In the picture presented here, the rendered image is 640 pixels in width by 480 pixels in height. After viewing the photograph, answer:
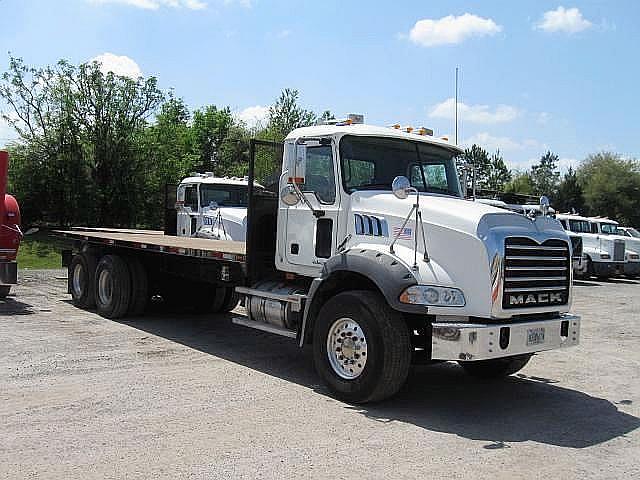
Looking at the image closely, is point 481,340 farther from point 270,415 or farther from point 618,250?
point 618,250

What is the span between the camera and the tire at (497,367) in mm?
7965

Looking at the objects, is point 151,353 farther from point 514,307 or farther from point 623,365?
point 623,365

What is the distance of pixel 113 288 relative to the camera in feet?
37.5

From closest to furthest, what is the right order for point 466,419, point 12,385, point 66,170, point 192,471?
point 192,471 → point 466,419 → point 12,385 → point 66,170

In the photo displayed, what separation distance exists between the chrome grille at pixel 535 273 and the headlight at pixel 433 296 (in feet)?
1.38

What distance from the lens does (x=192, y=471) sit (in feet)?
15.9

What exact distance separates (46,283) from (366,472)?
525 inches

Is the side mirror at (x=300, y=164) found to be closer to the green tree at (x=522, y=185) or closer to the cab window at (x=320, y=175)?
the cab window at (x=320, y=175)

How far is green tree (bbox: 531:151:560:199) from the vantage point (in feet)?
235

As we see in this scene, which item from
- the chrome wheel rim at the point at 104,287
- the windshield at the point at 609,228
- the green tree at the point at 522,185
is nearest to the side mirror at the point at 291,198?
the chrome wheel rim at the point at 104,287

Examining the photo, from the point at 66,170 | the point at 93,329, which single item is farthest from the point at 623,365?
the point at 66,170

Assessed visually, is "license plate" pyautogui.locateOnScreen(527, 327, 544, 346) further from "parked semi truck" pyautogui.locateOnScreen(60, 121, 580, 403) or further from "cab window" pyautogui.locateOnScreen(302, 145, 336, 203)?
"cab window" pyautogui.locateOnScreen(302, 145, 336, 203)

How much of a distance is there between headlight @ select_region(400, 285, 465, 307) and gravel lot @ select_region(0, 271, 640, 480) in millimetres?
1068

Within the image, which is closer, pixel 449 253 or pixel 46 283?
pixel 449 253
